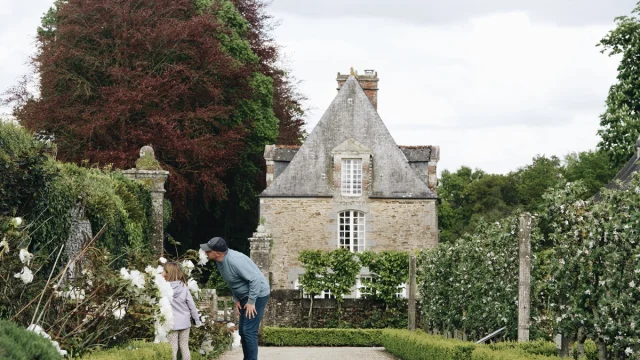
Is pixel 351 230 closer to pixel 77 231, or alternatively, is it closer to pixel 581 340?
pixel 77 231

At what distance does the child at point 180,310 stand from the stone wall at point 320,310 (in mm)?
16776

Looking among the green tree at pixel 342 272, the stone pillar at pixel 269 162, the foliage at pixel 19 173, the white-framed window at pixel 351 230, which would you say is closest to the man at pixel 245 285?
the foliage at pixel 19 173

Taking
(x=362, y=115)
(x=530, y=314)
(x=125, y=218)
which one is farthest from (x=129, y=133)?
(x=530, y=314)

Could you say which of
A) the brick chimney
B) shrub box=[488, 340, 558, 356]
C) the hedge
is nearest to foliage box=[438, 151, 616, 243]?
the brick chimney

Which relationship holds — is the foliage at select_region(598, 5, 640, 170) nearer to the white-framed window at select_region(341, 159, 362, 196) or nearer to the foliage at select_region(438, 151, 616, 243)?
the white-framed window at select_region(341, 159, 362, 196)

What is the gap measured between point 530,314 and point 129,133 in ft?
56.6

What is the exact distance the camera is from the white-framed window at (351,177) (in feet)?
108

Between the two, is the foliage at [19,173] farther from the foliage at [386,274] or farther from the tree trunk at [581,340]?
the foliage at [386,274]

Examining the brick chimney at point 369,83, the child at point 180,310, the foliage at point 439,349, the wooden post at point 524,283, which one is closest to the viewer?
the child at point 180,310

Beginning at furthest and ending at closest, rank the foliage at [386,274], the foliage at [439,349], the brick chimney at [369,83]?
the brick chimney at [369,83] → the foliage at [386,274] → the foliage at [439,349]

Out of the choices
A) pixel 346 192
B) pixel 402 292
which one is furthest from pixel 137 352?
pixel 346 192

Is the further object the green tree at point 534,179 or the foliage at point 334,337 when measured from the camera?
the green tree at point 534,179

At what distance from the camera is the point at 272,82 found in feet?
114

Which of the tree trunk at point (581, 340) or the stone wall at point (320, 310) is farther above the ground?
the tree trunk at point (581, 340)
